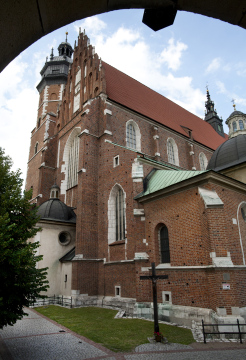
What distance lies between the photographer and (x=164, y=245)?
39.6 feet

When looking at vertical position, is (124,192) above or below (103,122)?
below

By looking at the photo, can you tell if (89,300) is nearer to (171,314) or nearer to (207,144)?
(171,314)

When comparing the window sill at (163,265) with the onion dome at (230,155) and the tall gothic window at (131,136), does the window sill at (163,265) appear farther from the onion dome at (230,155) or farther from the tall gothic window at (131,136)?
the tall gothic window at (131,136)

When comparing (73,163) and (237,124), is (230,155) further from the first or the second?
(73,163)

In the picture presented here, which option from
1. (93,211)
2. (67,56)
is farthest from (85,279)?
(67,56)

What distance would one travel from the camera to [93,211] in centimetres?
1659

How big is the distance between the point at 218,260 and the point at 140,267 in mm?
4036

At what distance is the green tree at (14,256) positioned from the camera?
669 cm

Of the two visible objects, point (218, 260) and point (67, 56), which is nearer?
point (218, 260)

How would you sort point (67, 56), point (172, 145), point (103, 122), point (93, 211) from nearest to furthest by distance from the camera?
point (93, 211) → point (103, 122) → point (172, 145) → point (67, 56)

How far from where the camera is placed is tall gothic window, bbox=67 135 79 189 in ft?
66.7

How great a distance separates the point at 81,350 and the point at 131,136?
599 inches

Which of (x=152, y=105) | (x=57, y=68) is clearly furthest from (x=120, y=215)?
(x=57, y=68)

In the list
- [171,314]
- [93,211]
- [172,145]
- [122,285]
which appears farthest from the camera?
[172,145]
